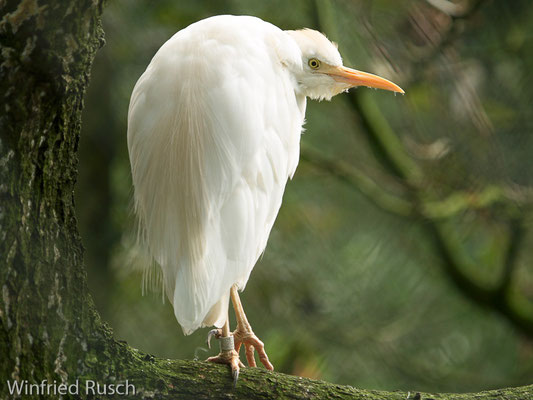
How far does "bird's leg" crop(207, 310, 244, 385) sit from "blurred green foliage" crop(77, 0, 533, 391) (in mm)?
1294

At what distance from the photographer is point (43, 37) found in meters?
0.85

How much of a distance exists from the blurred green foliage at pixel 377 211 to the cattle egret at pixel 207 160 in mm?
1196

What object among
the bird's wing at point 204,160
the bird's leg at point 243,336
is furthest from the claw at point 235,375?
the bird's leg at point 243,336

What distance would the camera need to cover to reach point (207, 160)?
126cm

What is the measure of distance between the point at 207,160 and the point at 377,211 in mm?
1813

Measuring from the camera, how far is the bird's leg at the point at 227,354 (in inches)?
45.8

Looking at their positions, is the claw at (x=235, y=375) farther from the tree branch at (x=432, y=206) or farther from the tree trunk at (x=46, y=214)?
the tree branch at (x=432, y=206)

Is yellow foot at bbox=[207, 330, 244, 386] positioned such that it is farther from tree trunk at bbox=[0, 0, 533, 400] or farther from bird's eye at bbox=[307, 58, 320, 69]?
bird's eye at bbox=[307, 58, 320, 69]

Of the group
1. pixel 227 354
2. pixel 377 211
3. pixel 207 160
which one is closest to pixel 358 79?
pixel 207 160

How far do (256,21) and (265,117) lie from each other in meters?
0.26

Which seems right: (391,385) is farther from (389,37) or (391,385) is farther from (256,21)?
(256,21)

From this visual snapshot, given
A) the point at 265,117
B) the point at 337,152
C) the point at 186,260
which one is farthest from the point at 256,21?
the point at 337,152

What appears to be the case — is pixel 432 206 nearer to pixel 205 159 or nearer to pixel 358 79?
pixel 358 79

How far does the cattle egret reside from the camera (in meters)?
1.25
